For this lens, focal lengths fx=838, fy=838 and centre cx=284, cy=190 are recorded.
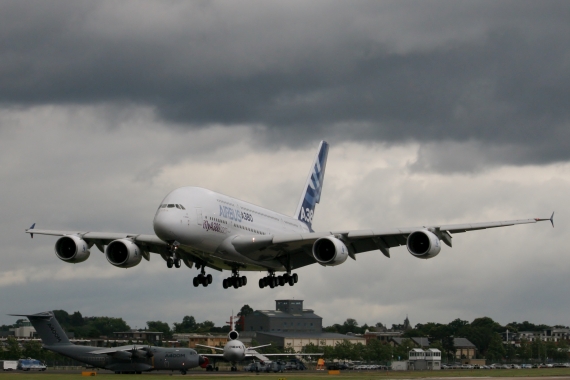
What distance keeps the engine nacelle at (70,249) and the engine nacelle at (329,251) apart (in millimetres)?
17817

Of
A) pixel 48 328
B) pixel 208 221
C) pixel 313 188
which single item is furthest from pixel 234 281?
pixel 48 328

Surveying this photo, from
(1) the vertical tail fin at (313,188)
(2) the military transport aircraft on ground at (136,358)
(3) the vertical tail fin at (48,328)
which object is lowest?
(2) the military transport aircraft on ground at (136,358)

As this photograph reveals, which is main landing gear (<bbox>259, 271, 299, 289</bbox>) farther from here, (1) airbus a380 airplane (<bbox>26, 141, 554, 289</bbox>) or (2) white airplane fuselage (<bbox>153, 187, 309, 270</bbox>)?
(2) white airplane fuselage (<bbox>153, 187, 309, 270</bbox>)

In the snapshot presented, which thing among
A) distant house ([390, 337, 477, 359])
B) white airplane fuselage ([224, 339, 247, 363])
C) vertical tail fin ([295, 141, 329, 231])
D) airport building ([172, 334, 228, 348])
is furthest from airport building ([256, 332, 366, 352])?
vertical tail fin ([295, 141, 329, 231])

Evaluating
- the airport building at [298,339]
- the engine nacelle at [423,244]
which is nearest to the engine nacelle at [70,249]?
the engine nacelle at [423,244]

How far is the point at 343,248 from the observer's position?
2447 inches

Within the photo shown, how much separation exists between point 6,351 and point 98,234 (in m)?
87.0

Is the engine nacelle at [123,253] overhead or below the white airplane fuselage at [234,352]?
overhead

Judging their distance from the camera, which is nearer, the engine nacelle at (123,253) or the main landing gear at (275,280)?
the engine nacelle at (123,253)

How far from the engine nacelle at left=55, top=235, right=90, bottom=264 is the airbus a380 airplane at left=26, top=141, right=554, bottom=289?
7 centimetres

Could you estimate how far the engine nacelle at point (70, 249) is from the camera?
64062 mm

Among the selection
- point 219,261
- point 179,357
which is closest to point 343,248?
point 219,261

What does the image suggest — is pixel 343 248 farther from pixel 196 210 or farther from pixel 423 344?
pixel 423 344

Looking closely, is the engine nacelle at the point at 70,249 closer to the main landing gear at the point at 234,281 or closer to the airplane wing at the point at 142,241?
the airplane wing at the point at 142,241
